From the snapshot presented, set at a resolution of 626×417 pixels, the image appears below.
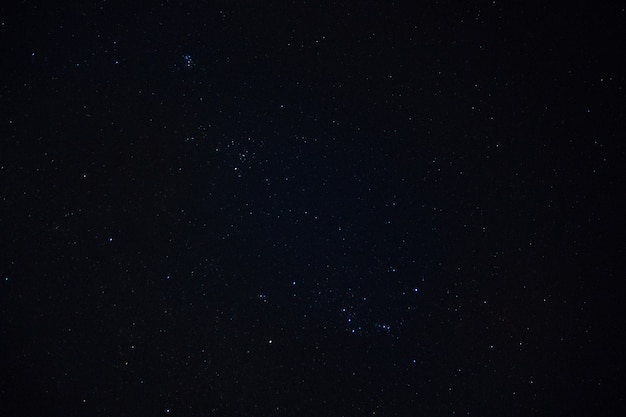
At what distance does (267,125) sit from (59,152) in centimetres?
30

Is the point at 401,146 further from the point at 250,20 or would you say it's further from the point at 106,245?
the point at 106,245

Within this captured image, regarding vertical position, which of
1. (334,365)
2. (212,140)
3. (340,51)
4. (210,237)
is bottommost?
(334,365)

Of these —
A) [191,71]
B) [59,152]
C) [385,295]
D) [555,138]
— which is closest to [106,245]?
[59,152]

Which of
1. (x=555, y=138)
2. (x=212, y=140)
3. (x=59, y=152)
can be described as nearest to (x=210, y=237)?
(x=212, y=140)

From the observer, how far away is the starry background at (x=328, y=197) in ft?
1.86

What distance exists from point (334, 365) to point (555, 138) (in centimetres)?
43

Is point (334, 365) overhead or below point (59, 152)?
below

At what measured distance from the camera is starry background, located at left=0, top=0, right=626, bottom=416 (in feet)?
1.86

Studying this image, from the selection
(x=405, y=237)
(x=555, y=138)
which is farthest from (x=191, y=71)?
(x=555, y=138)

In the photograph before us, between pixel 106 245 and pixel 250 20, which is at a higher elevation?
pixel 250 20

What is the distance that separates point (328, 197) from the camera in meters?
0.59

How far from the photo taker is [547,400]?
1.92 ft

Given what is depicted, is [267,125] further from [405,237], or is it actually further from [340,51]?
[405,237]

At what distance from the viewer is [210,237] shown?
0.60m
